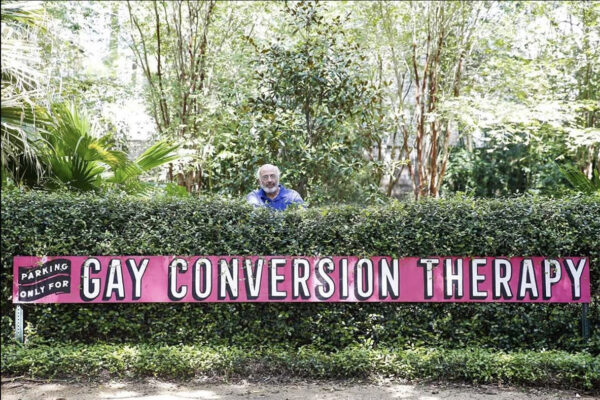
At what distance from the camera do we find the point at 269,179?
7211 mm

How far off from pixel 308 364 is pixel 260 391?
560 mm

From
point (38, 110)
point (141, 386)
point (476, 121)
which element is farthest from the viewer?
point (476, 121)

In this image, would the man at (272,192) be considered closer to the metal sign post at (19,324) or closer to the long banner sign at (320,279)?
the long banner sign at (320,279)

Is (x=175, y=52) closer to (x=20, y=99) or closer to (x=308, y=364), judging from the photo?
(x=20, y=99)

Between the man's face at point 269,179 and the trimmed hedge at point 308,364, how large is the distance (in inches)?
81.9

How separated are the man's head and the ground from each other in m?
2.40

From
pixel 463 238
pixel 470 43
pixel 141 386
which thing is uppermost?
pixel 470 43

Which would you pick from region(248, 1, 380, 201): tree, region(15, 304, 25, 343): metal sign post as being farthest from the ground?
region(248, 1, 380, 201): tree

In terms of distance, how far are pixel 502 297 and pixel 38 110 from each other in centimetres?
497

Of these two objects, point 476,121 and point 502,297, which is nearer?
point 502,297

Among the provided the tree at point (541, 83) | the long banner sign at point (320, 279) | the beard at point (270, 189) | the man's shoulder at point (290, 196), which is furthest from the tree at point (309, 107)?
the tree at point (541, 83)

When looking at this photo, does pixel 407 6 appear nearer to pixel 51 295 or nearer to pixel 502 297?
pixel 502 297

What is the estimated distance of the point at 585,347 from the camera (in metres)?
6.02

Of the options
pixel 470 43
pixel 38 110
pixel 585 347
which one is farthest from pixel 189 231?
pixel 470 43
